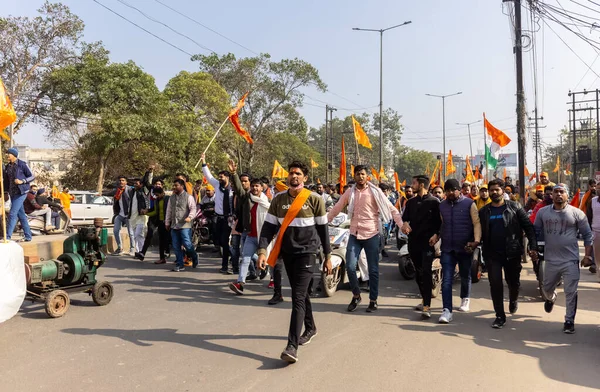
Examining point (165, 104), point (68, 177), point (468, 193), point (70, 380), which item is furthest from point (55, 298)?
point (68, 177)

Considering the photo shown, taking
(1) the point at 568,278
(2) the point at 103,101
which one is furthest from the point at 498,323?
(2) the point at 103,101

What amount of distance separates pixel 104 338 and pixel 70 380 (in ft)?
3.86

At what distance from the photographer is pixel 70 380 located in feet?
13.5

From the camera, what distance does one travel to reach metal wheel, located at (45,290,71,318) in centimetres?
598

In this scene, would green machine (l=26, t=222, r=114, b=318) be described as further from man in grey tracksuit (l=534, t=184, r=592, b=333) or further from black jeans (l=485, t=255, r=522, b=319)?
man in grey tracksuit (l=534, t=184, r=592, b=333)

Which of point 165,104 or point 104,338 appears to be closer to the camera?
point 104,338

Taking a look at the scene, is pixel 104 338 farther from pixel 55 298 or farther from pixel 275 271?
pixel 275 271

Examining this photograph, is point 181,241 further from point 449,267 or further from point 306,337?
point 449,267

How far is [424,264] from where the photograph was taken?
252 inches

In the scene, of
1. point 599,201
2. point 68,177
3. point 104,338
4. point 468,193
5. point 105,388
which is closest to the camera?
point 105,388

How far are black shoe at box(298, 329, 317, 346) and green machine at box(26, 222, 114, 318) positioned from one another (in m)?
3.08

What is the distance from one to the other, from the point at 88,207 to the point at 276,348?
58.7 feet

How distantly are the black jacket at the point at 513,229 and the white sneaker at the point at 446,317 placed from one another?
0.85 meters

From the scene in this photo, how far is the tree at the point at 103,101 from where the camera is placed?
24172mm
